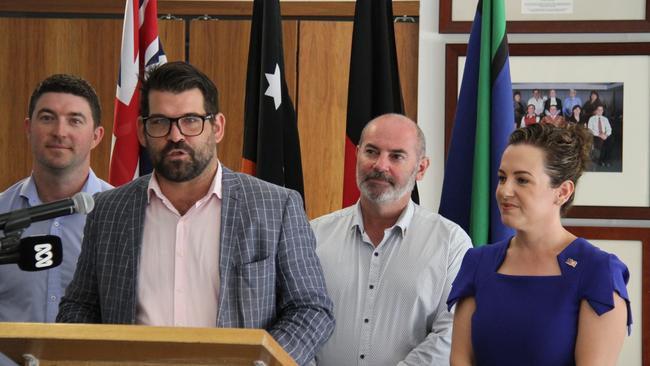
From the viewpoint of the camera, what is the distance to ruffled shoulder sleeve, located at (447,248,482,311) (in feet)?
8.42

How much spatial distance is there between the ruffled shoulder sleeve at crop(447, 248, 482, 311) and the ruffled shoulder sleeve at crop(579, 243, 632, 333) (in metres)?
0.30

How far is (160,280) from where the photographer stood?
2.46 m

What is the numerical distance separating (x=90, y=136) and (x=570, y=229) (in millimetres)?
2086

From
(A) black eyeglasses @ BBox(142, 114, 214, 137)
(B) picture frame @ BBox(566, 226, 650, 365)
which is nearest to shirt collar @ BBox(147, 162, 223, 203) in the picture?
(A) black eyeglasses @ BBox(142, 114, 214, 137)

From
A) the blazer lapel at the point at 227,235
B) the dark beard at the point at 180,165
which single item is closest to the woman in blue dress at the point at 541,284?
the blazer lapel at the point at 227,235

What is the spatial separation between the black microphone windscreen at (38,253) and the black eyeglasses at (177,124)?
837 millimetres

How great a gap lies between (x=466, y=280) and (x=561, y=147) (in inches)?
17.0

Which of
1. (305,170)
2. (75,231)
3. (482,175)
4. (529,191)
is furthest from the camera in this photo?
(305,170)

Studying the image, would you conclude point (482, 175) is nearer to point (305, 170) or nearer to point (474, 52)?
point (474, 52)

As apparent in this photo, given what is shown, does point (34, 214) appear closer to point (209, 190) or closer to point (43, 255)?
point (43, 255)

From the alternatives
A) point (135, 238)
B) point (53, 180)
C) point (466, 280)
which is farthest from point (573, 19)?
point (135, 238)

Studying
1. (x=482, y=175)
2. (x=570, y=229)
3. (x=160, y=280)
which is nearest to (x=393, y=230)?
(x=482, y=175)

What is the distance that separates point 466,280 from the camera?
8.46 feet

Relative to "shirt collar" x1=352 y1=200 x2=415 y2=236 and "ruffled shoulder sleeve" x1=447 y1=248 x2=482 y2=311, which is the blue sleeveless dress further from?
"shirt collar" x1=352 y1=200 x2=415 y2=236
